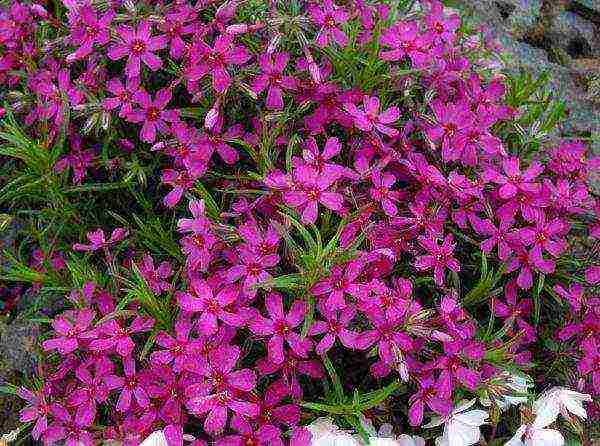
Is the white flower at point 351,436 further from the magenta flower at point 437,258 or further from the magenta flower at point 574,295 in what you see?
the magenta flower at point 574,295

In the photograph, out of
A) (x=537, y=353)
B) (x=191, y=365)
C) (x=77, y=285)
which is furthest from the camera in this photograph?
(x=537, y=353)

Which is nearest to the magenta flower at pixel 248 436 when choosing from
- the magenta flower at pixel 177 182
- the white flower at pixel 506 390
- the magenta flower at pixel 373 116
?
the white flower at pixel 506 390

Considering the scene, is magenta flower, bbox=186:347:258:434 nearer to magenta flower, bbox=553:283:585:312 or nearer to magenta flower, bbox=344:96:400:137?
magenta flower, bbox=344:96:400:137

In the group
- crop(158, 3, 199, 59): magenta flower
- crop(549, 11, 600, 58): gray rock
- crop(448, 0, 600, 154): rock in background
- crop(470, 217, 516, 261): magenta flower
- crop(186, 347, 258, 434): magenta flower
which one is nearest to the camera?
crop(186, 347, 258, 434): magenta flower

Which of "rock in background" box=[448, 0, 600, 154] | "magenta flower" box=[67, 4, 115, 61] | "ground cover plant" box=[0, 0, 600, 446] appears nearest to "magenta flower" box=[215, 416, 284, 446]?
"ground cover plant" box=[0, 0, 600, 446]

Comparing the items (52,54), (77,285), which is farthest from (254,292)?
(52,54)

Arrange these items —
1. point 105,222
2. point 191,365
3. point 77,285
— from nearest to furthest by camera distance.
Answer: point 191,365, point 77,285, point 105,222

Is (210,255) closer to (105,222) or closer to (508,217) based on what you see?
(105,222)
